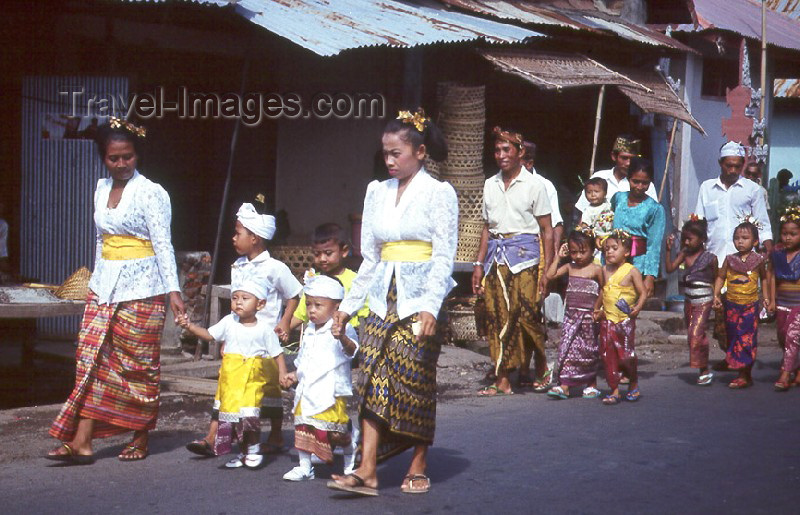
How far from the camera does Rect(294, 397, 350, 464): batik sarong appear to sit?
6.20 metres

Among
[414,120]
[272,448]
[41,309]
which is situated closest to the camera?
[414,120]

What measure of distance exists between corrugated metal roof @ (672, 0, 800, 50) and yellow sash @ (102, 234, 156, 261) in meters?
10.7

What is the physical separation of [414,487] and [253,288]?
1.51 m

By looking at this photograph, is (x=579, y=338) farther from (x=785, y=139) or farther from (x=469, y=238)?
(x=785, y=139)

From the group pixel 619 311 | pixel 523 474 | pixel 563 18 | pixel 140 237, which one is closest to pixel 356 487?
pixel 523 474

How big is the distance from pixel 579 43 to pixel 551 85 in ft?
11.6

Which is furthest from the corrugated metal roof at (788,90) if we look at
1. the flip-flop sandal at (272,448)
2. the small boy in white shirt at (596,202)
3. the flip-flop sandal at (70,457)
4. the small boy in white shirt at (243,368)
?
the flip-flop sandal at (70,457)

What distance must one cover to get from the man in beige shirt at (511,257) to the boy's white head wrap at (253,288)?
2834mm

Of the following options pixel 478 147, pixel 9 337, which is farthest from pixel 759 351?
pixel 9 337

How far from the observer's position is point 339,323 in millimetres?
6012

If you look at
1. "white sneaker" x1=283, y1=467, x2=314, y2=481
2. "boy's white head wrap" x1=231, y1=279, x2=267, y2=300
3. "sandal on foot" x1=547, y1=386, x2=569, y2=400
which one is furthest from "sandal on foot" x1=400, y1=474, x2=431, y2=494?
"sandal on foot" x1=547, y1=386, x2=569, y2=400

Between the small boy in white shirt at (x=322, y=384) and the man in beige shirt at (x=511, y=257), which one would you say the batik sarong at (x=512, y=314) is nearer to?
the man in beige shirt at (x=511, y=257)

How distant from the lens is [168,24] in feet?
35.0

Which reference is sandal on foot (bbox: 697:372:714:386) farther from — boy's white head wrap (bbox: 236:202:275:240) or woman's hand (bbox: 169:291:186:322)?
woman's hand (bbox: 169:291:186:322)
